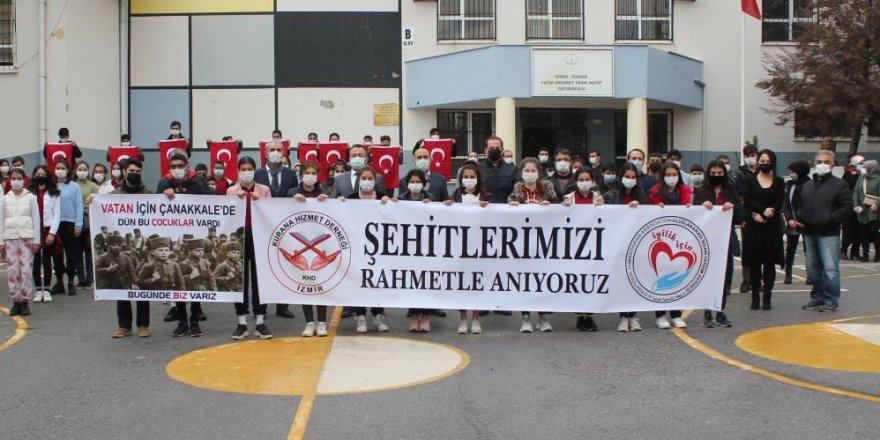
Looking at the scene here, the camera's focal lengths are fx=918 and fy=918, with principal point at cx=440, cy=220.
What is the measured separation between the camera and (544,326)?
32.7 feet

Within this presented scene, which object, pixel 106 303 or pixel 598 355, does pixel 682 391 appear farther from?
pixel 106 303

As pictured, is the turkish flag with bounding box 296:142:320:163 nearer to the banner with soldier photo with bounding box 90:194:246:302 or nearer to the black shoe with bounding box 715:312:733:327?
the banner with soldier photo with bounding box 90:194:246:302

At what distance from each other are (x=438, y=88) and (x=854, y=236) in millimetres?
12204

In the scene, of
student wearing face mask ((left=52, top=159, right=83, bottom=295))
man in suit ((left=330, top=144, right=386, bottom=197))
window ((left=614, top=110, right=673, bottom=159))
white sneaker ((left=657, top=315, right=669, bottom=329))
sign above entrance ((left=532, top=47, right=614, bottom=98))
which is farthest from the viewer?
window ((left=614, top=110, right=673, bottom=159))

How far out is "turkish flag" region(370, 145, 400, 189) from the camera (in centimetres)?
1582

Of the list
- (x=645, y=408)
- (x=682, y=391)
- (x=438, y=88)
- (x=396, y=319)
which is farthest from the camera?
(x=438, y=88)

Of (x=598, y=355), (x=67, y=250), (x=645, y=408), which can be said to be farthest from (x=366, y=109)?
(x=645, y=408)

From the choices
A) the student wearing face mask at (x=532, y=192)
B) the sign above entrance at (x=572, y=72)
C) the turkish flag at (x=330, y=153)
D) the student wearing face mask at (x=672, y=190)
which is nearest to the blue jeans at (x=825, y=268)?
the student wearing face mask at (x=672, y=190)

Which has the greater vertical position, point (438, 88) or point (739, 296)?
point (438, 88)

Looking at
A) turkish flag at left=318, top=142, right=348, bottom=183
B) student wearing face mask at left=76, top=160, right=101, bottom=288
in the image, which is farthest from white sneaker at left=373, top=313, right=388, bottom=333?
turkish flag at left=318, top=142, right=348, bottom=183

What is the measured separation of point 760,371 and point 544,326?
8.62 ft

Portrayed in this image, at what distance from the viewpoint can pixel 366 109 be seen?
26.7 meters

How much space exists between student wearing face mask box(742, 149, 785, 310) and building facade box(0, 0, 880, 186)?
14.5 m

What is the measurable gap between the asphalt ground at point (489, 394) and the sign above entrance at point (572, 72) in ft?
50.1
